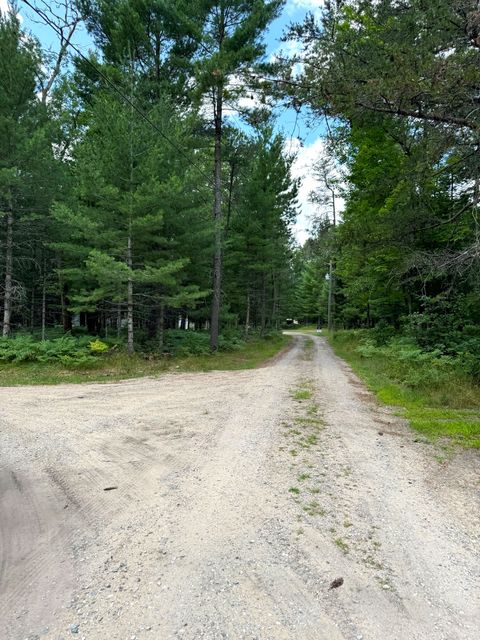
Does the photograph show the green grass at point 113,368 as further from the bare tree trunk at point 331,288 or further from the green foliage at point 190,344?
the bare tree trunk at point 331,288

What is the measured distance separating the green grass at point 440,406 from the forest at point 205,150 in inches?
38.4

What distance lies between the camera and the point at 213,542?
2670mm

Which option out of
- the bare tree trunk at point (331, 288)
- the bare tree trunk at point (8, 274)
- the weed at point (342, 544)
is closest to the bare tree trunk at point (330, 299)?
the bare tree trunk at point (331, 288)

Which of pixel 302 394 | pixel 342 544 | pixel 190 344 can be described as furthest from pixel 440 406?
pixel 190 344

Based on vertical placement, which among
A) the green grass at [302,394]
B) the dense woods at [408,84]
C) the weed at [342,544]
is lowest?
the green grass at [302,394]

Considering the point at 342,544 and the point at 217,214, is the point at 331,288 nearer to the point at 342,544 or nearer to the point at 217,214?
the point at 217,214

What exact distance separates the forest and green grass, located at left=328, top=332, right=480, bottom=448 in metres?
0.98

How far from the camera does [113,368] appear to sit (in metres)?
10.9

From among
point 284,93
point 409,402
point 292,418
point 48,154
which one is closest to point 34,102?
point 48,154

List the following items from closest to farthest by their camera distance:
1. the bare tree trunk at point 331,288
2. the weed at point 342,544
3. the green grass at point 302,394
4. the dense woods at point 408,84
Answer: the weed at point 342,544 → the dense woods at point 408,84 → the green grass at point 302,394 → the bare tree trunk at point 331,288

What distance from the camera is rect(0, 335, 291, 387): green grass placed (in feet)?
30.7

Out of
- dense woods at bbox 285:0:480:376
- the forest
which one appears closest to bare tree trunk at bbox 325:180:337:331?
the forest

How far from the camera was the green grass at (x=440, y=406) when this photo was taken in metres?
5.39

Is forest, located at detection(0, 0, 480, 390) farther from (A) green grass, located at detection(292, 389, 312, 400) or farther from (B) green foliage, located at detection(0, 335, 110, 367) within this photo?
(A) green grass, located at detection(292, 389, 312, 400)
